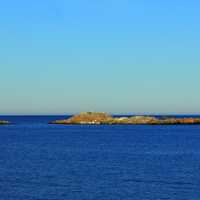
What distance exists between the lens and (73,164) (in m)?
73.2

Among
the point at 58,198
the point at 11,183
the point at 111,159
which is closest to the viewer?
the point at 58,198

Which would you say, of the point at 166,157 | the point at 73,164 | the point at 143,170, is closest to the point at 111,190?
the point at 143,170

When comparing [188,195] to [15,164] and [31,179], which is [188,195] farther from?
[15,164]

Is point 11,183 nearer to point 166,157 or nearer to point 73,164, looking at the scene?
point 73,164

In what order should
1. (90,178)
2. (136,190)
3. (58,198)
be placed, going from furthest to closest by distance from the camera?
1. (90,178)
2. (136,190)
3. (58,198)

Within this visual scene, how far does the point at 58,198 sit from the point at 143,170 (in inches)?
826

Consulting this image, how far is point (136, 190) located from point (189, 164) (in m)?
23.5

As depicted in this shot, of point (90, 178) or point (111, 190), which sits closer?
point (111, 190)

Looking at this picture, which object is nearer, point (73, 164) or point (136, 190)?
point (136, 190)

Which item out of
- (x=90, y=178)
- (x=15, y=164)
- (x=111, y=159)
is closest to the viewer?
(x=90, y=178)

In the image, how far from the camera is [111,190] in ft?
169

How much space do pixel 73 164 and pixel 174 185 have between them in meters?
22.2

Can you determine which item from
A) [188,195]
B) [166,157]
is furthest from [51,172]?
[166,157]

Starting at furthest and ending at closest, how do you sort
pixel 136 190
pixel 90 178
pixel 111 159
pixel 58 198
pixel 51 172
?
pixel 111 159
pixel 51 172
pixel 90 178
pixel 136 190
pixel 58 198
